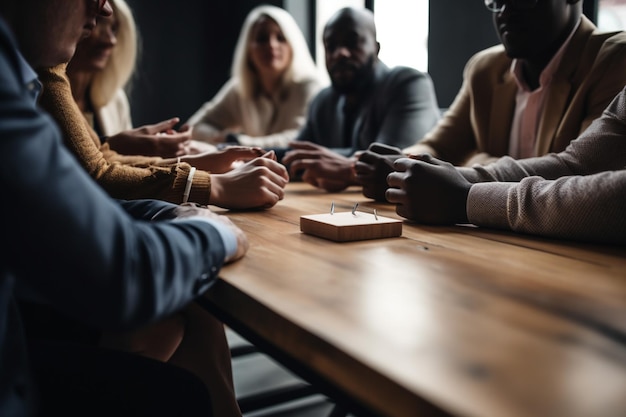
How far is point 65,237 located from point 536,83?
1.65m

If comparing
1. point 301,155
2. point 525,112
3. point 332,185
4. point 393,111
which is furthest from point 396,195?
point 393,111

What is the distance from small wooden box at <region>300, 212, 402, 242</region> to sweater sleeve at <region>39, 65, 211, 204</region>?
1.14 feet

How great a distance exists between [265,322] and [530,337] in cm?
28

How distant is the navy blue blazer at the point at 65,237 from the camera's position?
1.67 feet

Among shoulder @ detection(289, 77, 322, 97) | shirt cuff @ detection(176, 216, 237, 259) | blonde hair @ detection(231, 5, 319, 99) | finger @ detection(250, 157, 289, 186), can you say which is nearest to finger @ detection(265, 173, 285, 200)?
finger @ detection(250, 157, 289, 186)

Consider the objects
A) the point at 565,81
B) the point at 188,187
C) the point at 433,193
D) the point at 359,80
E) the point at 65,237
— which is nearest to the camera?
the point at 65,237

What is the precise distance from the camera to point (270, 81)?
4180mm

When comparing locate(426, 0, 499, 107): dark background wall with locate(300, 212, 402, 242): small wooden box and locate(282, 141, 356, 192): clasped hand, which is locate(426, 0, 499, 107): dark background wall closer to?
locate(282, 141, 356, 192): clasped hand

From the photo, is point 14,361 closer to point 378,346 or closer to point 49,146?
point 49,146

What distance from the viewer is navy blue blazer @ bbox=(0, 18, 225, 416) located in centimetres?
51

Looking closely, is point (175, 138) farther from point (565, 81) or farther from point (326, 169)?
point (565, 81)

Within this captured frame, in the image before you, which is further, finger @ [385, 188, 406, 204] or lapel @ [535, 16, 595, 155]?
lapel @ [535, 16, 595, 155]

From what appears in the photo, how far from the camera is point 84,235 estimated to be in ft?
1.73

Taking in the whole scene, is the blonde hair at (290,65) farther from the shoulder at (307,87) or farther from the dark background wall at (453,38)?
the dark background wall at (453,38)
